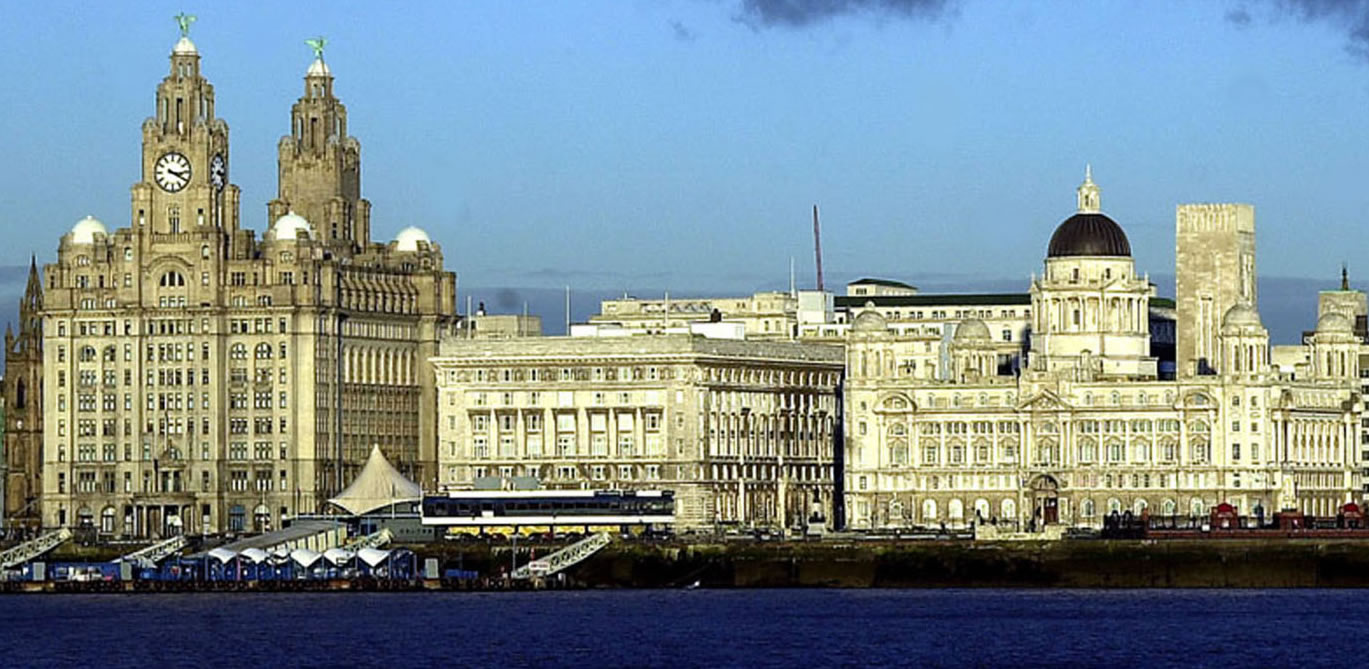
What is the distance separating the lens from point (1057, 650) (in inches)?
7441

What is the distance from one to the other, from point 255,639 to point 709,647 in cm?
2181

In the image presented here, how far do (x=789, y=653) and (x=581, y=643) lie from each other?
11086 mm

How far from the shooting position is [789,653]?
188 metres

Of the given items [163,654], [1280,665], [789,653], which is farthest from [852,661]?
[163,654]

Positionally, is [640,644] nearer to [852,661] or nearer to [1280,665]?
[852,661]

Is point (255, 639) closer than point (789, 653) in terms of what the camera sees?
No

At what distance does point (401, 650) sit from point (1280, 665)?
37.6 m

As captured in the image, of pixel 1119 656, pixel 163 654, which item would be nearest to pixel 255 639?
pixel 163 654

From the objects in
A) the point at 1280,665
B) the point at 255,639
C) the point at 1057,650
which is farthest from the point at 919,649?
the point at 255,639

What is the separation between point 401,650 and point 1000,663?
26.4 m

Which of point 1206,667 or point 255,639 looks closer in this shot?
point 1206,667

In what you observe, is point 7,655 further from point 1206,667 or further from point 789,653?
point 1206,667

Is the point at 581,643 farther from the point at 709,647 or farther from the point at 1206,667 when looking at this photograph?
the point at 1206,667

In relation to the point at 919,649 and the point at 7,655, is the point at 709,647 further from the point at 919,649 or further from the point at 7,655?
the point at 7,655
